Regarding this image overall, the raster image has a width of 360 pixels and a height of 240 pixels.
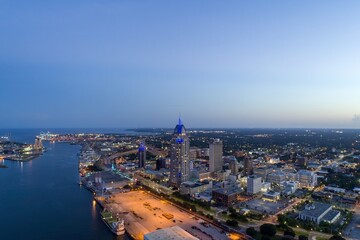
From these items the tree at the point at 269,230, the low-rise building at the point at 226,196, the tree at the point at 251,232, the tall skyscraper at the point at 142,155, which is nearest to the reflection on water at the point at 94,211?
the low-rise building at the point at 226,196

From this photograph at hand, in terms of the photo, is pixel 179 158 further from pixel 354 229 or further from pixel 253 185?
pixel 354 229

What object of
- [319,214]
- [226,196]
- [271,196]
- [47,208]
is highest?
[226,196]

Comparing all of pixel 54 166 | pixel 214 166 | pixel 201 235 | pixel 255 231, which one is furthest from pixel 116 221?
pixel 54 166

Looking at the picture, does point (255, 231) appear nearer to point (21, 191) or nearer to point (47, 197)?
point (47, 197)

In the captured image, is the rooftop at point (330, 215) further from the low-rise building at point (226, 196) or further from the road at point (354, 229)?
the low-rise building at point (226, 196)

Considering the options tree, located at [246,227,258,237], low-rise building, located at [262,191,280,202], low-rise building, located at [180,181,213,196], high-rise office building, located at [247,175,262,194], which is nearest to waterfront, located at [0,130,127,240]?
tree, located at [246,227,258,237]

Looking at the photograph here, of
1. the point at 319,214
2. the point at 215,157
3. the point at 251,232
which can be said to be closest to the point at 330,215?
the point at 319,214

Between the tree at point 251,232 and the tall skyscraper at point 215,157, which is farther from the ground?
the tall skyscraper at point 215,157

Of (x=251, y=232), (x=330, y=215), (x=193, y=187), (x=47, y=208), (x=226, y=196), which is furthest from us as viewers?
(x=193, y=187)
